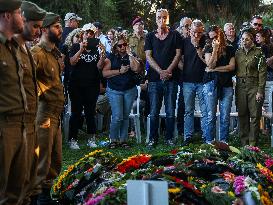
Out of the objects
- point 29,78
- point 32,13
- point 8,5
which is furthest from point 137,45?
point 8,5

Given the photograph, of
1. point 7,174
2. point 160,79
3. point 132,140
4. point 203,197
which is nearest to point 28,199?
point 7,174

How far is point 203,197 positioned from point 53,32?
3.13 m

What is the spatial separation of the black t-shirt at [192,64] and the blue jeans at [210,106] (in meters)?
0.26

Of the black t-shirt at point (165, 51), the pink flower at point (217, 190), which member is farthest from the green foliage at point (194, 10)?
the pink flower at point (217, 190)

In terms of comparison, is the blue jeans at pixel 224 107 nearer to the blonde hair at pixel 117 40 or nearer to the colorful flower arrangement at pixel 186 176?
the blonde hair at pixel 117 40

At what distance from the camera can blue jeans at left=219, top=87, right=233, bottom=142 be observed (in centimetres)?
1118

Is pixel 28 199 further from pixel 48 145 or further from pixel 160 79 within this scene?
pixel 160 79

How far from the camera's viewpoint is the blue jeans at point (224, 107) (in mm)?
11180

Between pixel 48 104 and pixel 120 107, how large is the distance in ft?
15.1

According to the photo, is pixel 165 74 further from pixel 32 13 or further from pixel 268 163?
pixel 268 163

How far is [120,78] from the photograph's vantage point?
11.5 m

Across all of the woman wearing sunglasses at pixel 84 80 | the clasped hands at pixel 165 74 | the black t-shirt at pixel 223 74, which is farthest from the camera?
the woman wearing sunglasses at pixel 84 80

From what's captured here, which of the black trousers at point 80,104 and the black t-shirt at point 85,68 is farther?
the black trousers at point 80,104

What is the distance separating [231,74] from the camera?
1113 cm
